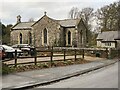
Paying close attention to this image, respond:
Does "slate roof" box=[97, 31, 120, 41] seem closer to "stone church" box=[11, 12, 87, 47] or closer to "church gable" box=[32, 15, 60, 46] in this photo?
"stone church" box=[11, 12, 87, 47]

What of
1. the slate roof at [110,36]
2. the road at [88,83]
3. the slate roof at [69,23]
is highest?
the slate roof at [69,23]

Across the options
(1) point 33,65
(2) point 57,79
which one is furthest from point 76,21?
(2) point 57,79

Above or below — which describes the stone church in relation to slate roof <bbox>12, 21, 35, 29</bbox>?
below

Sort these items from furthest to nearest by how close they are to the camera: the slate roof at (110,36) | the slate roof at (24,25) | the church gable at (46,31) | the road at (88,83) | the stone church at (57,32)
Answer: the slate roof at (24,25)
the slate roof at (110,36)
the church gable at (46,31)
the stone church at (57,32)
the road at (88,83)

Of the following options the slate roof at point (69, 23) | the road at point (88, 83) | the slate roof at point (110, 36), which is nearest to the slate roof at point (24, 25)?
the slate roof at point (69, 23)

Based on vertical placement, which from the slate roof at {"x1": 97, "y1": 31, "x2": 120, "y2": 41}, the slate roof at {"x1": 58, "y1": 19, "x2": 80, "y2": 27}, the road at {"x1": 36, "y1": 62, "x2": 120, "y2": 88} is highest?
the slate roof at {"x1": 58, "y1": 19, "x2": 80, "y2": 27}

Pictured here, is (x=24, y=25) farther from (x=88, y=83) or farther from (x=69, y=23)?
(x=88, y=83)

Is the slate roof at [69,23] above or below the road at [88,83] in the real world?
above

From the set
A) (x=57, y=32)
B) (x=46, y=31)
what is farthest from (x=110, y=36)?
(x=46, y=31)

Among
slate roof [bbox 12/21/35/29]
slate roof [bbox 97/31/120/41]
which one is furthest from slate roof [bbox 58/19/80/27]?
slate roof [bbox 97/31/120/41]

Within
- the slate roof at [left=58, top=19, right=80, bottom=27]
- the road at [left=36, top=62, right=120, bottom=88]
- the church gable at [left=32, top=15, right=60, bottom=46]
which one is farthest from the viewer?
the slate roof at [left=58, top=19, right=80, bottom=27]

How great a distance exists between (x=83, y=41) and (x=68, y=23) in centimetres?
582

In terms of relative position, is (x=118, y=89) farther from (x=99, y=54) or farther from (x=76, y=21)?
(x=76, y=21)

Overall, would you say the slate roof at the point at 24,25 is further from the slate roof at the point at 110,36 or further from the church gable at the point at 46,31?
the slate roof at the point at 110,36
